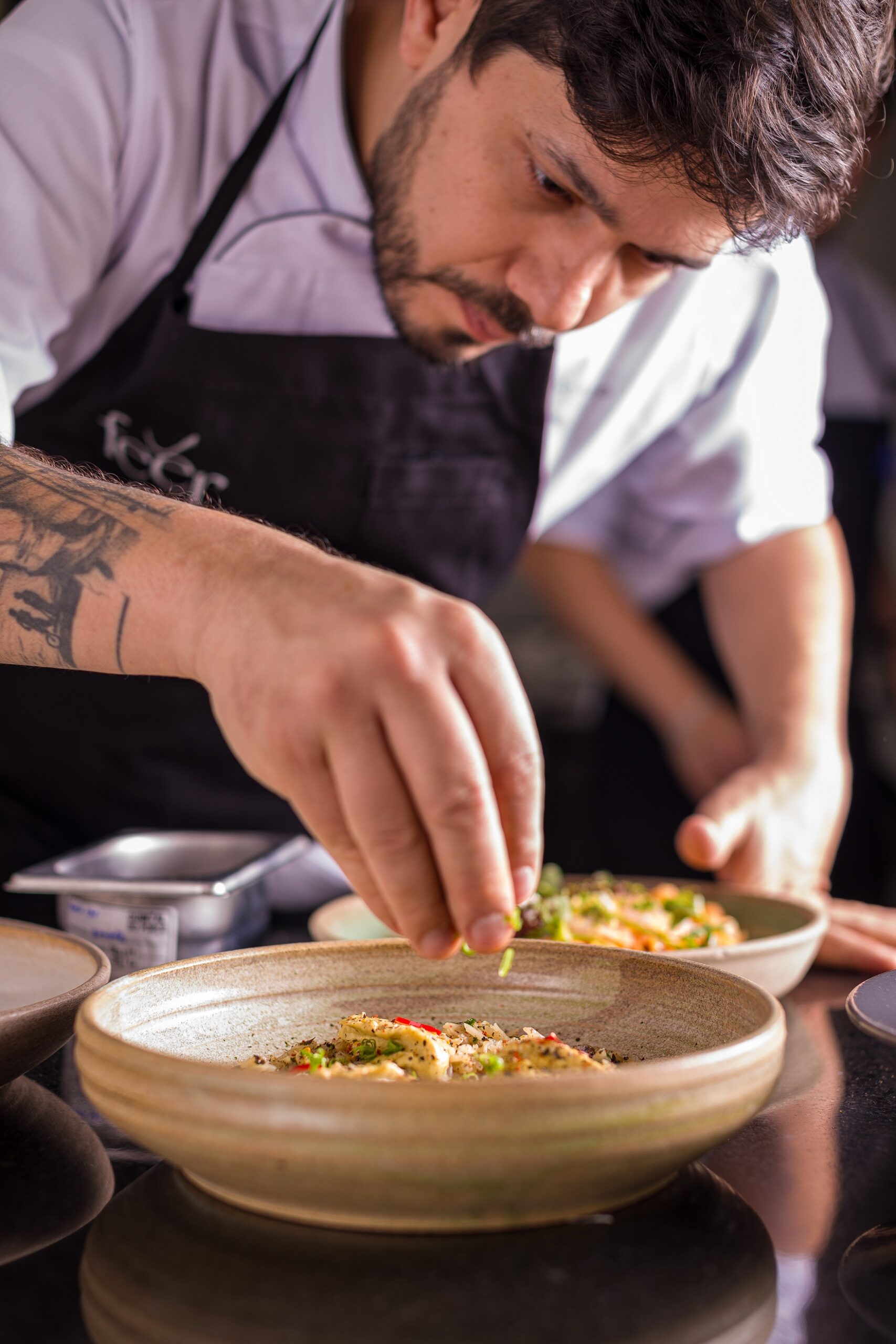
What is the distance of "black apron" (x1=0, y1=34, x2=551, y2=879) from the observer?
1437 mm

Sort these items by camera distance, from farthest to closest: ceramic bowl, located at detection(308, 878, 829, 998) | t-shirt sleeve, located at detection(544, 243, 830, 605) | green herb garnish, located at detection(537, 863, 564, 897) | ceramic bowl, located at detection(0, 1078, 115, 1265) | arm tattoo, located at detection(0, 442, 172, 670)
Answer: t-shirt sleeve, located at detection(544, 243, 830, 605)
green herb garnish, located at detection(537, 863, 564, 897)
ceramic bowl, located at detection(308, 878, 829, 998)
arm tattoo, located at detection(0, 442, 172, 670)
ceramic bowl, located at detection(0, 1078, 115, 1265)

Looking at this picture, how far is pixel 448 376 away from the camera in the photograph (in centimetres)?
151

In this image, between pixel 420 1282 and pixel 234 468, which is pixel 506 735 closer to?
pixel 420 1282

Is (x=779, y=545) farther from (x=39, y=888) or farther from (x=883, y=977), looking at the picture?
(x=39, y=888)

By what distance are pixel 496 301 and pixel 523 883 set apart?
0.68m

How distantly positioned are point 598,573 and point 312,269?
1.03 m

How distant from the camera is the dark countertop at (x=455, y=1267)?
0.57m

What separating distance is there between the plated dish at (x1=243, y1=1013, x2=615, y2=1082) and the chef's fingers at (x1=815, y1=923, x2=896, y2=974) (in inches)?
21.7

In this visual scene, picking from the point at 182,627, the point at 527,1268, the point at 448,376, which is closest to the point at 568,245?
the point at 448,376

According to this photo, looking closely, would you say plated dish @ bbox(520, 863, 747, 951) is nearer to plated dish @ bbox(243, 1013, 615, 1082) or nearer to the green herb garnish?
the green herb garnish

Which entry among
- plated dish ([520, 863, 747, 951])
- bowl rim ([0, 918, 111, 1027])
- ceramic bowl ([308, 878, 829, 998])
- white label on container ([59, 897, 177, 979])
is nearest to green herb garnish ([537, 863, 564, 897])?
plated dish ([520, 863, 747, 951])

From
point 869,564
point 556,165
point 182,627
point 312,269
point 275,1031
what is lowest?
point 869,564

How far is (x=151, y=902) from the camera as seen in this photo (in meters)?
1.14

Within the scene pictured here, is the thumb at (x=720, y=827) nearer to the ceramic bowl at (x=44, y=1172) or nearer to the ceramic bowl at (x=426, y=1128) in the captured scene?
the ceramic bowl at (x=426, y=1128)
